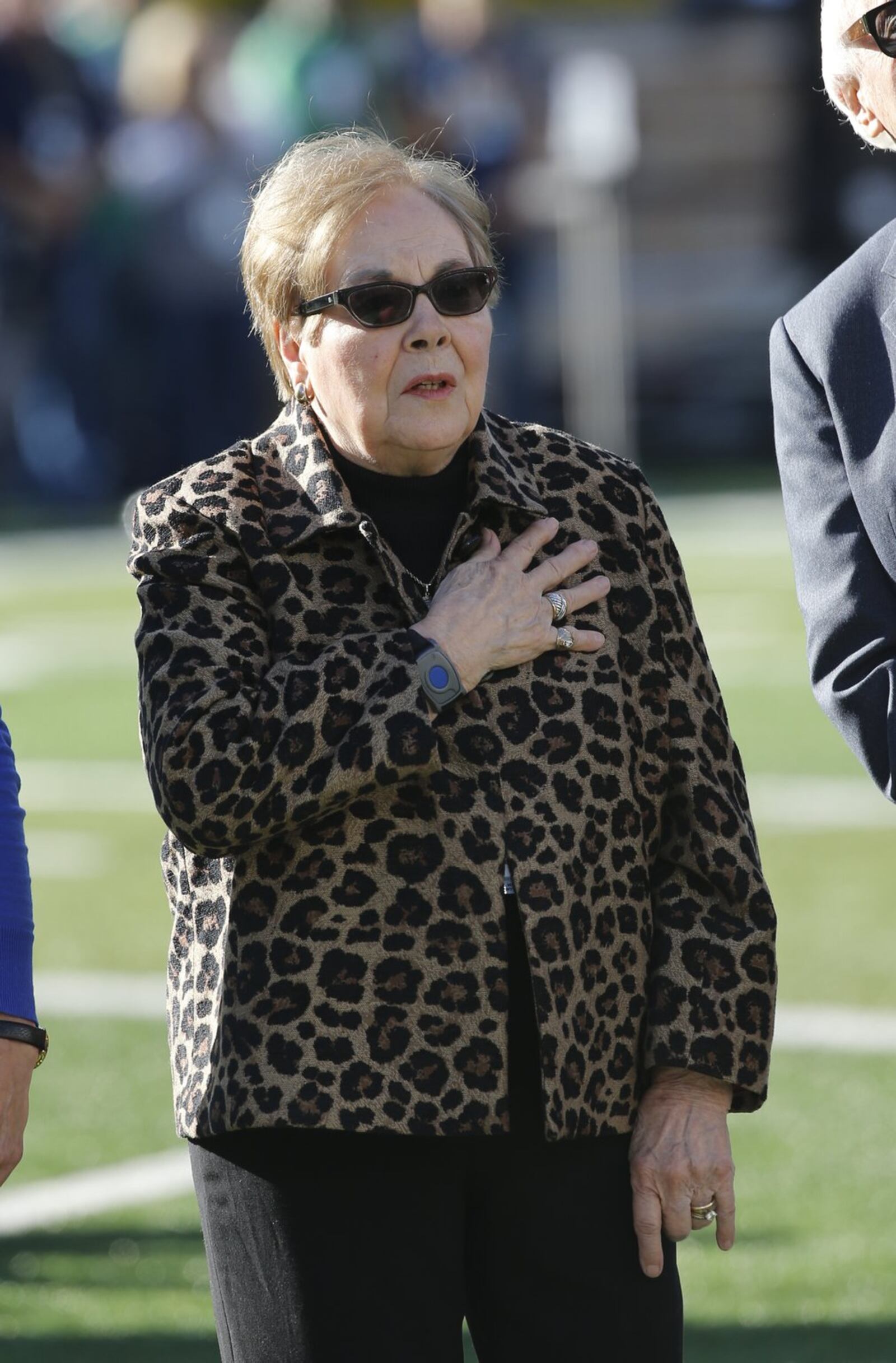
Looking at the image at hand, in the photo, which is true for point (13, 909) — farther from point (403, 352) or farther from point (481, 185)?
point (481, 185)

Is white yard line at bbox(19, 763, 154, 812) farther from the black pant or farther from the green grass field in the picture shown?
the black pant

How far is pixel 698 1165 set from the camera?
348 centimetres

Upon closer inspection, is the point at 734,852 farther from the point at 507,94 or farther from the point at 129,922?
the point at 507,94

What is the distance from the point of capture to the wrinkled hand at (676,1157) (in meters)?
3.46

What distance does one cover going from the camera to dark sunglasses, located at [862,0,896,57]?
351 centimetres

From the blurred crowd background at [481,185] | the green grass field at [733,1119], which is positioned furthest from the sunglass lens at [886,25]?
the blurred crowd background at [481,185]

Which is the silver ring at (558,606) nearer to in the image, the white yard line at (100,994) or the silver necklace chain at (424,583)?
the silver necklace chain at (424,583)

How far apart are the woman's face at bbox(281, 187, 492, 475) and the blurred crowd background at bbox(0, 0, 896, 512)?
14.6 metres

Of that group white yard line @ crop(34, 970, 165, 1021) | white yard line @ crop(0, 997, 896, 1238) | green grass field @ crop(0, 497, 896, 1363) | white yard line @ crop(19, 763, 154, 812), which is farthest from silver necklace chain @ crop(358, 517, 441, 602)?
white yard line @ crop(19, 763, 154, 812)

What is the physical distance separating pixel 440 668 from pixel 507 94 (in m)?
18.7

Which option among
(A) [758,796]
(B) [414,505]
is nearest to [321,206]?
(B) [414,505]

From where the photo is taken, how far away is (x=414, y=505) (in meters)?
3.64

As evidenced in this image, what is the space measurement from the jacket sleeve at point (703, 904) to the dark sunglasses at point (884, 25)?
31.9 inches

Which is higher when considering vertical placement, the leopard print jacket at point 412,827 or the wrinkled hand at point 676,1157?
the leopard print jacket at point 412,827
